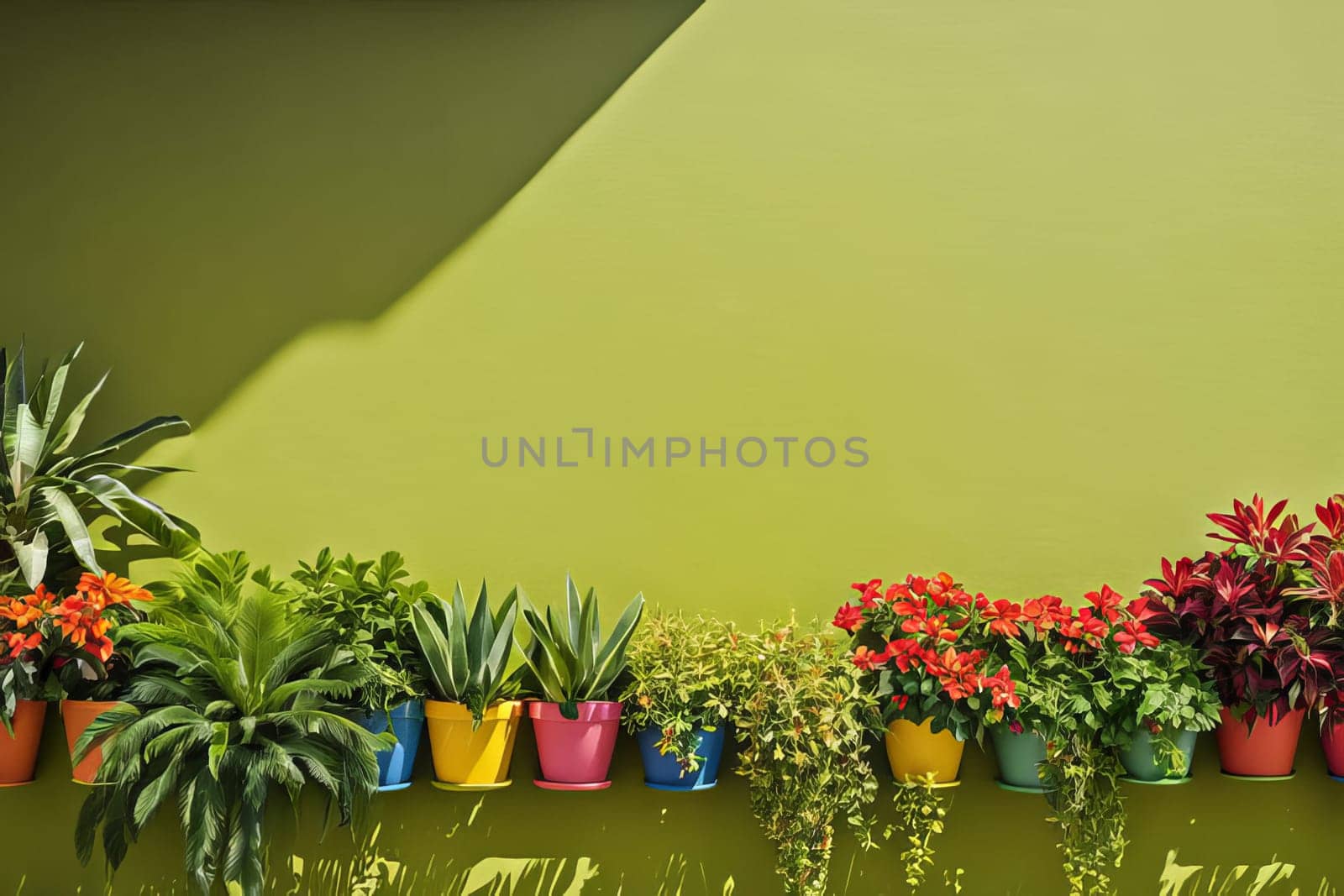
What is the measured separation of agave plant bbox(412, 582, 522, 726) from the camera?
237 centimetres

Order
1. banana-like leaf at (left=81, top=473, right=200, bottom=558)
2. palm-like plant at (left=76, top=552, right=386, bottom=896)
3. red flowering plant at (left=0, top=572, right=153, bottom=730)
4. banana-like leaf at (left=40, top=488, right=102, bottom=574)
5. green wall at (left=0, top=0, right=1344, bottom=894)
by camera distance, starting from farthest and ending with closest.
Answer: green wall at (left=0, top=0, right=1344, bottom=894) < banana-like leaf at (left=81, top=473, right=200, bottom=558) < banana-like leaf at (left=40, top=488, right=102, bottom=574) < red flowering plant at (left=0, top=572, right=153, bottom=730) < palm-like plant at (left=76, top=552, right=386, bottom=896)

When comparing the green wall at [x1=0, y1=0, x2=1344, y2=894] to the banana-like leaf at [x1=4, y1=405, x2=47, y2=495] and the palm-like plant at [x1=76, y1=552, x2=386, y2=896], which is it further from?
the palm-like plant at [x1=76, y1=552, x2=386, y2=896]

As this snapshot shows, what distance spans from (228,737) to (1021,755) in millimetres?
1728

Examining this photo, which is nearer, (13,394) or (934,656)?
(934,656)

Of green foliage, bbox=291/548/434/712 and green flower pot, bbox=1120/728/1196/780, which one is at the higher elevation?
green foliage, bbox=291/548/434/712

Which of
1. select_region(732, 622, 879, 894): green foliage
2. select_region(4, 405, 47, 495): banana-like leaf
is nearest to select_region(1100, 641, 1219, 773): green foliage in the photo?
select_region(732, 622, 879, 894): green foliage

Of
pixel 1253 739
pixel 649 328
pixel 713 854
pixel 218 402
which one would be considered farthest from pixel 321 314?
pixel 1253 739

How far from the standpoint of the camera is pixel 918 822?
2455mm

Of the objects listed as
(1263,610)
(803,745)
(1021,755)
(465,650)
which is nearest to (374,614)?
(465,650)

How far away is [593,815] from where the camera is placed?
258 cm

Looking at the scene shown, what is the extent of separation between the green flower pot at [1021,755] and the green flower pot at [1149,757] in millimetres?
194

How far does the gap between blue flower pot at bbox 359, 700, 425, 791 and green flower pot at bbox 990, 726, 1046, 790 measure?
1323mm

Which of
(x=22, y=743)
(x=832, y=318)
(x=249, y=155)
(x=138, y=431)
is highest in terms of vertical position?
(x=249, y=155)

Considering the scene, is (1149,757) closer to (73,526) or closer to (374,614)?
(374,614)
